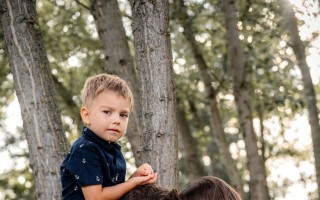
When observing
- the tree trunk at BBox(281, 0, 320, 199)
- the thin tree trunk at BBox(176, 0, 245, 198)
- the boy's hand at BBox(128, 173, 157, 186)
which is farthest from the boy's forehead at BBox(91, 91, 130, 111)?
the thin tree trunk at BBox(176, 0, 245, 198)

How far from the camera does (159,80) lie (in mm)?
3906

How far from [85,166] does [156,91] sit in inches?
43.0

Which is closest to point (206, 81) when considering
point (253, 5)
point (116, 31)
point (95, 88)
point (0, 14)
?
A: point (253, 5)

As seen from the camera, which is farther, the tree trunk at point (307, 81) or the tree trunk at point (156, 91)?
the tree trunk at point (307, 81)

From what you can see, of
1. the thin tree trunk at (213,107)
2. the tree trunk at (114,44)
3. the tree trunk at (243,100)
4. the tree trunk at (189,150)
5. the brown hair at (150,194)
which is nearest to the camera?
the brown hair at (150,194)

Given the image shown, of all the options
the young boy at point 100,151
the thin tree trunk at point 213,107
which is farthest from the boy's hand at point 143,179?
the thin tree trunk at point 213,107

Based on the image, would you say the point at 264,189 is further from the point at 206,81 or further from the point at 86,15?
the point at 86,15

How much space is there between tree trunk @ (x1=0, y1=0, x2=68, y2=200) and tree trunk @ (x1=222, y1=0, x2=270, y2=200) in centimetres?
490

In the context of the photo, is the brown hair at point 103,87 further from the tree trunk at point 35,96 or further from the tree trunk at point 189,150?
the tree trunk at point 189,150

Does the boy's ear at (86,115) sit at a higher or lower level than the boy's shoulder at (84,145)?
higher

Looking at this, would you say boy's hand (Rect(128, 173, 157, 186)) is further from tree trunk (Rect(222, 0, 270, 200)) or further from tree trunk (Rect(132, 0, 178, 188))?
tree trunk (Rect(222, 0, 270, 200))

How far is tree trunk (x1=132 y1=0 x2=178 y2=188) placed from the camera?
3.89 m

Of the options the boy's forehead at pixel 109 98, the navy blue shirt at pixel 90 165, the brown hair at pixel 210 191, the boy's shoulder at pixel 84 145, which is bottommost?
the brown hair at pixel 210 191

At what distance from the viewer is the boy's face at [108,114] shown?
3.05 m
